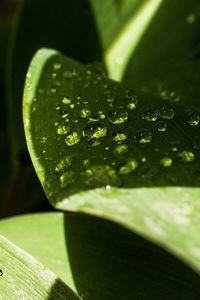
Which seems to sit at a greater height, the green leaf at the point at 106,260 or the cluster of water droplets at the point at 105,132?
the cluster of water droplets at the point at 105,132

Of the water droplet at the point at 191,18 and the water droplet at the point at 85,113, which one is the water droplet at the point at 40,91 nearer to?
the water droplet at the point at 85,113

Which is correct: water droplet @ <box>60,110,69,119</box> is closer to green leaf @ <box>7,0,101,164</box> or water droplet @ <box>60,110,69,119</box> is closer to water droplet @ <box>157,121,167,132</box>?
water droplet @ <box>157,121,167,132</box>

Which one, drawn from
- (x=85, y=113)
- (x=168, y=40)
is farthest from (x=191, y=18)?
(x=85, y=113)

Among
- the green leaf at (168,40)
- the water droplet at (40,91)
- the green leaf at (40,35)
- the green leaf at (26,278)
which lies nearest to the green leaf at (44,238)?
the green leaf at (26,278)

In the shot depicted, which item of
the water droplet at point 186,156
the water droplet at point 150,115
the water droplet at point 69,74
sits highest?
the water droplet at point 186,156

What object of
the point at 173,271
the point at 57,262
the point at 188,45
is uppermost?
the point at 188,45

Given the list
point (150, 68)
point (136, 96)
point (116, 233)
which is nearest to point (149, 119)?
point (136, 96)

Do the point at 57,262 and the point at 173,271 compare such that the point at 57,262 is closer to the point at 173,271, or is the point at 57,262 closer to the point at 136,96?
the point at 173,271
